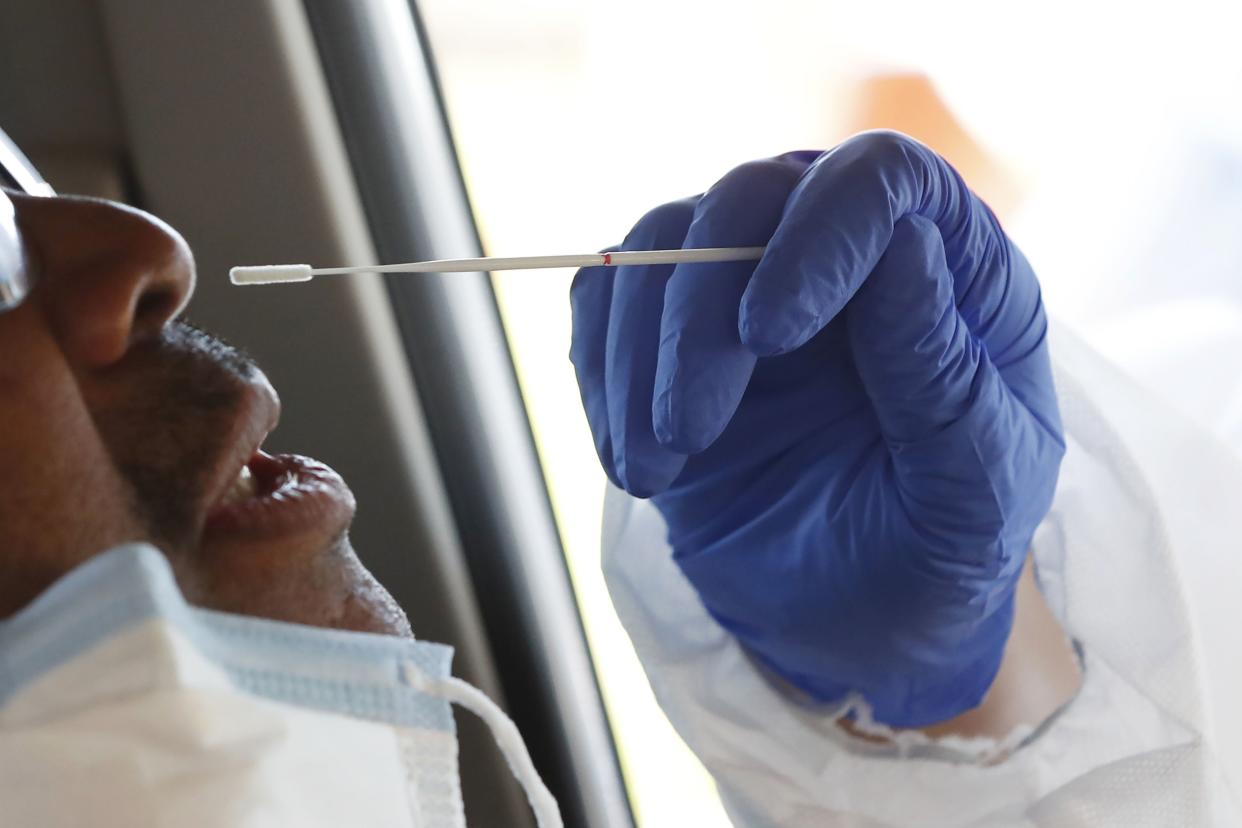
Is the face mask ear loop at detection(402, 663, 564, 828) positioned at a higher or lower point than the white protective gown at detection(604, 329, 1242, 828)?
higher

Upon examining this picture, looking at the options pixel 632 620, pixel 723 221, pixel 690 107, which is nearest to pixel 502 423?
pixel 632 620

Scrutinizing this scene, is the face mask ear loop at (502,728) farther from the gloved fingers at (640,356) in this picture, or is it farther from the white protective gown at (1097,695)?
the white protective gown at (1097,695)

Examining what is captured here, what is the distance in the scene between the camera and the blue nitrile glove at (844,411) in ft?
2.02

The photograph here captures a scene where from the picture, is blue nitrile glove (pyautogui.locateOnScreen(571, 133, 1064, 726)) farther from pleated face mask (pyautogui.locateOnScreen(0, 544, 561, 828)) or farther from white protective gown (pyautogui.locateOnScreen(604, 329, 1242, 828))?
pleated face mask (pyautogui.locateOnScreen(0, 544, 561, 828))

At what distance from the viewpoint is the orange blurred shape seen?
828 mm

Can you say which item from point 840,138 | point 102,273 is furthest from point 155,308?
point 840,138

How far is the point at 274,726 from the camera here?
480 millimetres

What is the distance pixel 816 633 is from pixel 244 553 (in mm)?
450

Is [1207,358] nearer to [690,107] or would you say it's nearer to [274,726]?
[690,107]

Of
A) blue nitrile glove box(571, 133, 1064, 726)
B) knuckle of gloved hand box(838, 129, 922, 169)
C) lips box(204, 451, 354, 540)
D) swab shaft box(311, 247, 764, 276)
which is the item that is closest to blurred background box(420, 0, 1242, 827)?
blue nitrile glove box(571, 133, 1064, 726)

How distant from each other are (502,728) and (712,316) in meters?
0.29

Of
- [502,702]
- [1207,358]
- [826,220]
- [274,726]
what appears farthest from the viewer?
[502,702]

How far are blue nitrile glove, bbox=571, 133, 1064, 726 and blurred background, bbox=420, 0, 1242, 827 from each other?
0.35 feet

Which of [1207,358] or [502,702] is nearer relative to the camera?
[1207,358]
